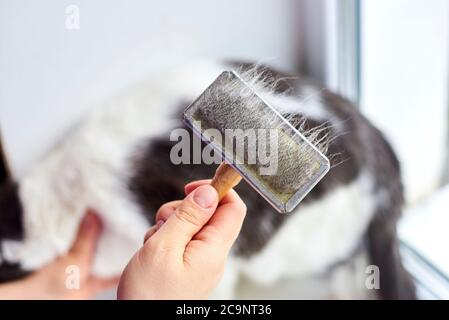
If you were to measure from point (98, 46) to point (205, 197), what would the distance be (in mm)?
410

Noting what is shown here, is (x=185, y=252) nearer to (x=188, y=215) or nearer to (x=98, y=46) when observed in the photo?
(x=188, y=215)

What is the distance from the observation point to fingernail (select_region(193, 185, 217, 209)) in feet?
1.45

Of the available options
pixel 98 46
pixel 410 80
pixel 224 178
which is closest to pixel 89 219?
pixel 98 46

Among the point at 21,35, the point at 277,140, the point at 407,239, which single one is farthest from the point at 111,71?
the point at 407,239

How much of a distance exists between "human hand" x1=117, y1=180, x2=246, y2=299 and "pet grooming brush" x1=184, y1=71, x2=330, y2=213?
3 centimetres

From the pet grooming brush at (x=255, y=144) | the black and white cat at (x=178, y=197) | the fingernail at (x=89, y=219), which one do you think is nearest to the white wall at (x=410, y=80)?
the black and white cat at (x=178, y=197)

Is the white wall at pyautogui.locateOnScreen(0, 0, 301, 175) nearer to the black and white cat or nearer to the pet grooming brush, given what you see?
the black and white cat

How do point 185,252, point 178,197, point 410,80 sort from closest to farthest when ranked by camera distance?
point 185,252
point 178,197
point 410,80

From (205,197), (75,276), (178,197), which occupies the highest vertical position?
(205,197)

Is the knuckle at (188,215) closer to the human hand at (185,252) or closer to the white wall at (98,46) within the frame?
the human hand at (185,252)

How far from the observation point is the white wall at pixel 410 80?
2.43 feet

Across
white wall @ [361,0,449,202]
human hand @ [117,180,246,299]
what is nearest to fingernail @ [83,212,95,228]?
human hand @ [117,180,246,299]

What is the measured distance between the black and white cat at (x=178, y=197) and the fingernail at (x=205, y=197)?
19 cm

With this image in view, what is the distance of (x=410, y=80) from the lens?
79 cm
